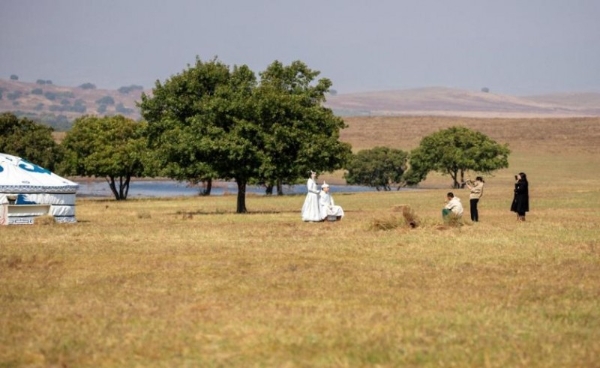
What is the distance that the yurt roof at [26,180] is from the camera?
1495 inches

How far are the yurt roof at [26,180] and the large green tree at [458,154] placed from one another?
57.6 metres

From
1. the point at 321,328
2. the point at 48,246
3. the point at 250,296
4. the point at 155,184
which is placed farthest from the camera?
the point at 155,184

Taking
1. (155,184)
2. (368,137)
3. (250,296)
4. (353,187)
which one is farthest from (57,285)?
(368,137)

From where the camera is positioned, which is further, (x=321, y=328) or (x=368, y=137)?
(x=368, y=137)

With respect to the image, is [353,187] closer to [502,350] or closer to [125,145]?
[125,145]

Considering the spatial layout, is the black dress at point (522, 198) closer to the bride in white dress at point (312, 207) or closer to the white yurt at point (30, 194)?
the bride in white dress at point (312, 207)

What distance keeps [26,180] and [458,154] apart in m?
59.9

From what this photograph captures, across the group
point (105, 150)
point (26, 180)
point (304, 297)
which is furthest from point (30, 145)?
point (304, 297)

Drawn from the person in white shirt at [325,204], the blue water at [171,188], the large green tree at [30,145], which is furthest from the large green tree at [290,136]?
the blue water at [171,188]

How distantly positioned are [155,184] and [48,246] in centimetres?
9713

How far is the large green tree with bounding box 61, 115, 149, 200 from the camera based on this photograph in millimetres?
73812

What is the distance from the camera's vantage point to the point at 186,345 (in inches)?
487

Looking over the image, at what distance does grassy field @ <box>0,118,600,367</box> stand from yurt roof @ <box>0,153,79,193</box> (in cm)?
720

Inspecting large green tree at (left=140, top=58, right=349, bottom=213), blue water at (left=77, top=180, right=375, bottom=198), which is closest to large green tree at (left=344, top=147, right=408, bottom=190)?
blue water at (left=77, top=180, right=375, bottom=198)
